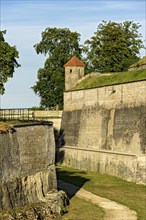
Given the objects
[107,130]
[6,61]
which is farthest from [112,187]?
[6,61]

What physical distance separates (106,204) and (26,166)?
5469 mm

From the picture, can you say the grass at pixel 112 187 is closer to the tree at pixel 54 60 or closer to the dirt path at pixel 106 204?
the dirt path at pixel 106 204

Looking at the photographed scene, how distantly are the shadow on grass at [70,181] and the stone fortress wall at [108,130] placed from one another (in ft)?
6.39

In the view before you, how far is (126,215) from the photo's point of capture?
947 inches

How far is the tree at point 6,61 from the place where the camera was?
40.6m

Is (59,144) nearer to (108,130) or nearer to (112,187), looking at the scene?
(108,130)

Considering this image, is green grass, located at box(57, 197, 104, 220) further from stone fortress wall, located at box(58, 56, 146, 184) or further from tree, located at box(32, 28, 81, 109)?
tree, located at box(32, 28, 81, 109)

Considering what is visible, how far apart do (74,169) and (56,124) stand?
9.46m

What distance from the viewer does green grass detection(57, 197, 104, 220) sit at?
23094 millimetres

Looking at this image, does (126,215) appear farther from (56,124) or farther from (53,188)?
(56,124)

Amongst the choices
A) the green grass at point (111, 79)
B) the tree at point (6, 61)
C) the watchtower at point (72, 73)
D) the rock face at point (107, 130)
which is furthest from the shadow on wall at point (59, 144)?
the tree at point (6, 61)

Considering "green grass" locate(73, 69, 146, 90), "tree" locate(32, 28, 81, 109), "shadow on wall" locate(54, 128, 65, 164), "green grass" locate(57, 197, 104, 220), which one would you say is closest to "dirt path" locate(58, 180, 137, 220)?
"green grass" locate(57, 197, 104, 220)

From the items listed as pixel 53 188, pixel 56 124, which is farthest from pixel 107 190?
pixel 56 124

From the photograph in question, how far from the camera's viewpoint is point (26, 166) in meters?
23.5
